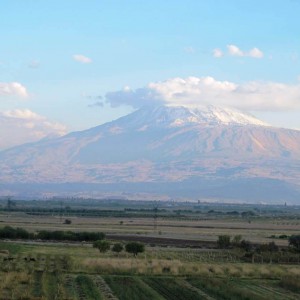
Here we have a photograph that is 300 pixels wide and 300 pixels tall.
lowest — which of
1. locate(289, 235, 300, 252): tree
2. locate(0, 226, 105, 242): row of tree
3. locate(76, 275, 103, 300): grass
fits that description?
locate(76, 275, 103, 300): grass

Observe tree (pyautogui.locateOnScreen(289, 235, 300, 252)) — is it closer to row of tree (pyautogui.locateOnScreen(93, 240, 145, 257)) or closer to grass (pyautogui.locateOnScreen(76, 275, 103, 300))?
row of tree (pyautogui.locateOnScreen(93, 240, 145, 257))

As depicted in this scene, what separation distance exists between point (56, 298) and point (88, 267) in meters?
14.2

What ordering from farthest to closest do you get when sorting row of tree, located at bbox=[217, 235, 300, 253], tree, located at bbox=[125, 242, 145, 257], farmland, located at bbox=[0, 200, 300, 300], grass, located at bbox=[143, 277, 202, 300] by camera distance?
row of tree, located at bbox=[217, 235, 300, 253], tree, located at bbox=[125, 242, 145, 257], farmland, located at bbox=[0, 200, 300, 300], grass, located at bbox=[143, 277, 202, 300]

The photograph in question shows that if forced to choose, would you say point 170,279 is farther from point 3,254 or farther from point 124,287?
point 3,254

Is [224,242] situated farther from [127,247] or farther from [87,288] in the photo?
[87,288]

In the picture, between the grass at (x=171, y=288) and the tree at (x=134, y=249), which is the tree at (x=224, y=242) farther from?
the grass at (x=171, y=288)

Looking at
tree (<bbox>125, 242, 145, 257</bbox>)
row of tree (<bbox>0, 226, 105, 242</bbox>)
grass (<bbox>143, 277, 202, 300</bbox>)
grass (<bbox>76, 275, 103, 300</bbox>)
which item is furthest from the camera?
row of tree (<bbox>0, 226, 105, 242</bbox>)

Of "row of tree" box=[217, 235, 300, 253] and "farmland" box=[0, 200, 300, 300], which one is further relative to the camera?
"row of tree" box=[217, 235, 300, 253]

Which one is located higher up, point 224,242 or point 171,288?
point 224,242

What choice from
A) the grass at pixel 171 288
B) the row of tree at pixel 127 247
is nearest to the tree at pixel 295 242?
the row of tree at pixel 127 247

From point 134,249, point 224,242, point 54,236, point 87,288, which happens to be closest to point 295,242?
point 224,242

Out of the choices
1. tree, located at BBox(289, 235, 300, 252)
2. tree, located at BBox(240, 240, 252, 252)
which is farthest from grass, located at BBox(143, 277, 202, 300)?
tree, located at BBox(289, 235, 300, 252)

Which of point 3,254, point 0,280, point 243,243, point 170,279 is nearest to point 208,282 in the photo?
point 170,279

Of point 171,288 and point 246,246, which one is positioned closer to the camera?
point 171,288
